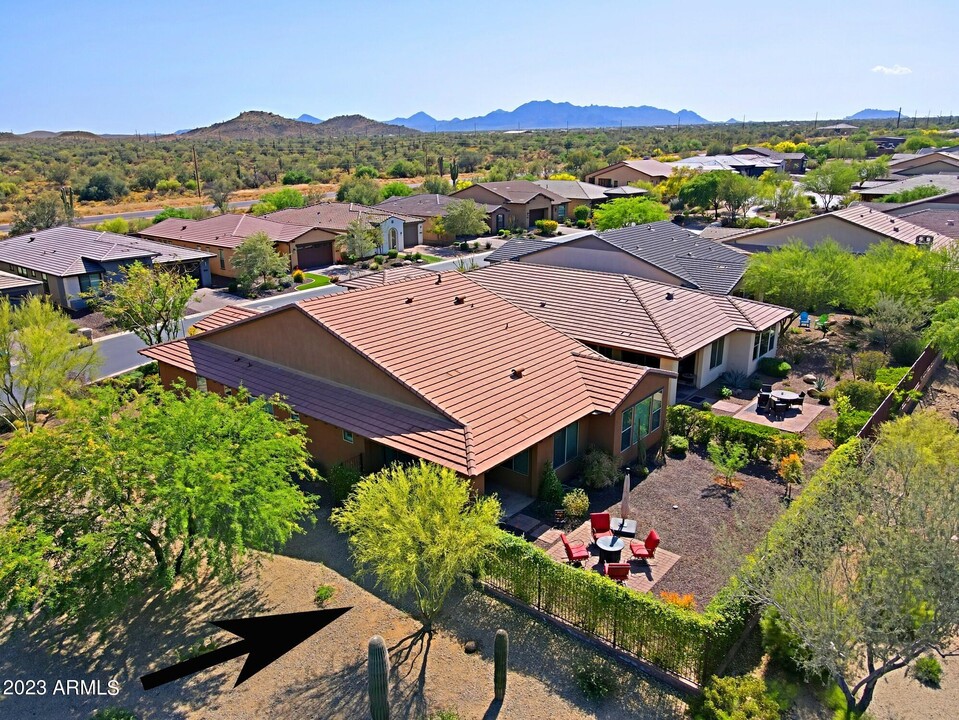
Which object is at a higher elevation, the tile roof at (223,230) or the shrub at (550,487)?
the tile roof at (223,230)

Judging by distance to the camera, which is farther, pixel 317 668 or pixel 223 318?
pixel 223 318

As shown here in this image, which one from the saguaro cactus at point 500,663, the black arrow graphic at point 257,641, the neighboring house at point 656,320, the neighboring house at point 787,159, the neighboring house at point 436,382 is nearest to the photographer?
the saguaro cactus at point 500,663

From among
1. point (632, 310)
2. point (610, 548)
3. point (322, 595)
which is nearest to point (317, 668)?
point (322, 595)

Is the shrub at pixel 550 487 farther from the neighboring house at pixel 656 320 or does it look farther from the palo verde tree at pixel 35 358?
the palo verde tree at pixel 35 358

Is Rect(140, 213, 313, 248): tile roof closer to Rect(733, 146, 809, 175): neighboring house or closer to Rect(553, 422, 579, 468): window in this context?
Rect(553, 422, 579, 468): window

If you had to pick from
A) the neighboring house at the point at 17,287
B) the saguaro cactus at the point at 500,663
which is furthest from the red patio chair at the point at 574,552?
the neighboring house at the point at 17,287

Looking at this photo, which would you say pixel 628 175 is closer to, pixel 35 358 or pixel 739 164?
pixel 739 164
